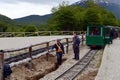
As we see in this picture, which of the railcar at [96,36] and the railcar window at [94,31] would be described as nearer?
the railcar at [96,36]

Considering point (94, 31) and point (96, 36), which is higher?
point (94, 31)

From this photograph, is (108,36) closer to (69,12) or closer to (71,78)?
(71,78)

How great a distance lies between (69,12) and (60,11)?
240 centimetres

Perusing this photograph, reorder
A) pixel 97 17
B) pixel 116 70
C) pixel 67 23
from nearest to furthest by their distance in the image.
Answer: pixel 116 70 < pixel 67 23 < pixel 97 17

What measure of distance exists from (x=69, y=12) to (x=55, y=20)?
3.82m

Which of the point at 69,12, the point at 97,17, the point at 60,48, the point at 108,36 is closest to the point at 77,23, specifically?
the point at 69,12

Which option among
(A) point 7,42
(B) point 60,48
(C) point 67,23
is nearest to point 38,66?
(B) point 60,48

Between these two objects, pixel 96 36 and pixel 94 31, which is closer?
pixel 96 36

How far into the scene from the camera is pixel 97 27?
42656 mm

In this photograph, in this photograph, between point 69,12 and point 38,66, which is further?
point 69,12

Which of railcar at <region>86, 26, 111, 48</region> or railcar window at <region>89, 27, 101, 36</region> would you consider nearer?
railcar at <region>86, 26, 111, 48</region>

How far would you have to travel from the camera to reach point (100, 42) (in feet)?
137

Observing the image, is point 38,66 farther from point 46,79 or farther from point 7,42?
point 7,42

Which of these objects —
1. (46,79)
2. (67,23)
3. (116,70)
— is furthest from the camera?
(67,23)
